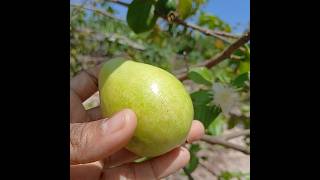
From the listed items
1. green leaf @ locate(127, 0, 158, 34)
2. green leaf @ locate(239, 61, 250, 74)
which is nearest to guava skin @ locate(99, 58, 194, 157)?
green leaf @ locate(127, 0, 158, 34)

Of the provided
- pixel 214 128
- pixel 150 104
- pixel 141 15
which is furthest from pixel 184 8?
pixel 150 104

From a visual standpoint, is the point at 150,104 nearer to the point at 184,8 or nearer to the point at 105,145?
the point at 105,145

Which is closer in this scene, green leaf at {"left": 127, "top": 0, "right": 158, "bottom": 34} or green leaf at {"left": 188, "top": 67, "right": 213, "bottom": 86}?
green leaf at {"left": 127, "top": 0, "right": 158, "bottom": 34}

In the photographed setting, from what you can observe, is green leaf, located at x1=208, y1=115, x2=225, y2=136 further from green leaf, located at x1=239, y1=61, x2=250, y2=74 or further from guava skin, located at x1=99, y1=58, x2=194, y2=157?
guava skin, located at x1=99, y1=58, x2=194, y2=157

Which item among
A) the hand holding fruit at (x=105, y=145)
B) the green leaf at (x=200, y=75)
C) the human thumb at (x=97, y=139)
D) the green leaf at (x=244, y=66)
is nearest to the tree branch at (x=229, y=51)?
the green leaf at (x=200, y=75)

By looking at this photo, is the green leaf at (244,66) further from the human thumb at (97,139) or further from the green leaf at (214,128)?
the human thumb at (97,139)

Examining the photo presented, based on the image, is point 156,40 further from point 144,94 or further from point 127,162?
point 144,94
